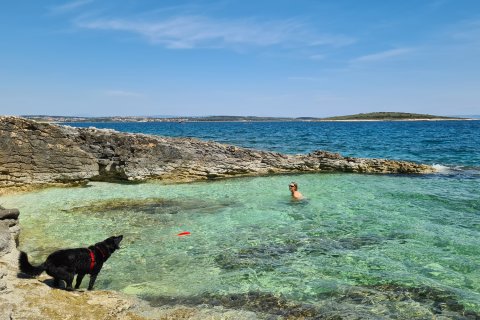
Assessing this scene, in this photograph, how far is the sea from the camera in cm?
645

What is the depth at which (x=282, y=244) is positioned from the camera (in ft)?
30.6

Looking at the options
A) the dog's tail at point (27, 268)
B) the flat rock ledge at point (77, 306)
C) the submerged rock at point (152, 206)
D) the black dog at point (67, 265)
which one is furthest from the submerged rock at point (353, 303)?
the submerged rock at point (152, 206)

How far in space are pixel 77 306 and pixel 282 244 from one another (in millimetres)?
5301

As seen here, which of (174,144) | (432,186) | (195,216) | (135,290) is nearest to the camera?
(135,290)

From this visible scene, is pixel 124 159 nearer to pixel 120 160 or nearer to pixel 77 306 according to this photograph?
pixel 120 160

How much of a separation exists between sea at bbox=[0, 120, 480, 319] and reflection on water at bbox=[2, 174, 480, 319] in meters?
0.04

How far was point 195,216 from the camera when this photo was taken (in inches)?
478

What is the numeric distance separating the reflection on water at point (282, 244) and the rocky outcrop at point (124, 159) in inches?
59.3

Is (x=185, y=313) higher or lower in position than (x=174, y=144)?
lower

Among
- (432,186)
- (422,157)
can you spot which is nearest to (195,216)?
(432,186)

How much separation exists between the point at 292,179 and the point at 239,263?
37.7 feet

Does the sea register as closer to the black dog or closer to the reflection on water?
the reflection on water

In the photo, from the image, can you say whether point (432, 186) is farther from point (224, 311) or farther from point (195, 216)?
point (224, 311)

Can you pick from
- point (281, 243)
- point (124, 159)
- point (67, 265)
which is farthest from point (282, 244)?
point (124, 159)
